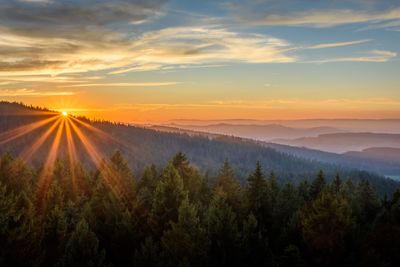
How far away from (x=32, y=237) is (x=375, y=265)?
25645 mm

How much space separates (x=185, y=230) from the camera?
35094 mm

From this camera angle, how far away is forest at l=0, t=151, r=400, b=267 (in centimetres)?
3428

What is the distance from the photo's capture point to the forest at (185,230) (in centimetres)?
3428

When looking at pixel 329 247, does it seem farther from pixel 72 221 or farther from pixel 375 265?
pixel 72 221

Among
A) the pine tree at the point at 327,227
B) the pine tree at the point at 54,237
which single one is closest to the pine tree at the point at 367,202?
the pine tree at the point at 327,227

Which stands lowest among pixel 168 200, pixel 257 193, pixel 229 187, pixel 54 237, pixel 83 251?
pixel 54 237

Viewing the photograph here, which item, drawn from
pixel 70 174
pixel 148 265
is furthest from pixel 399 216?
pixel 70 174

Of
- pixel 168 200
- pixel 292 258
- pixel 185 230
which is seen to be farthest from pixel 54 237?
pixel 292 258

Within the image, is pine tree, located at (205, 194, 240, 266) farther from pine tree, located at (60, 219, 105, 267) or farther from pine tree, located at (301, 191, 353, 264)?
pine tree, located at (60, 219, 105, 267)

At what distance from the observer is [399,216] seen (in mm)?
38938

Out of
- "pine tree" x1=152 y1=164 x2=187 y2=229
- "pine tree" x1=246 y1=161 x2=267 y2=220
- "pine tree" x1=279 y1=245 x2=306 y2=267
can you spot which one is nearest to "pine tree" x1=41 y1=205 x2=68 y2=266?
"pine tree" x1=152 y1=164 x2=187 y2=229

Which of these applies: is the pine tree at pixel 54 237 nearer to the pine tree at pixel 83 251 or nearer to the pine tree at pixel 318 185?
the pine tree at pixel 83 251

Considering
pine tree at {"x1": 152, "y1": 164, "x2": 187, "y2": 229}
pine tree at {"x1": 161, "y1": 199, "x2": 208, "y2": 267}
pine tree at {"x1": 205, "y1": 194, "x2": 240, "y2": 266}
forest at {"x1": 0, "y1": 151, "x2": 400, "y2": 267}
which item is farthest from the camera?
pine tree at {"x1": 152, "y1": 164, "x2": 187, "y2": 229}

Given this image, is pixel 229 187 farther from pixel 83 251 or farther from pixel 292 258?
pixel 83 251
